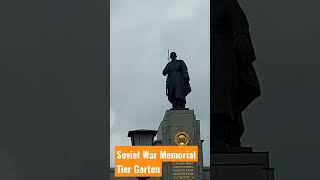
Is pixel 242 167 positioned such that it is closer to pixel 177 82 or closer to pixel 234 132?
pixel 234 132

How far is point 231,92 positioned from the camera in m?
6.14

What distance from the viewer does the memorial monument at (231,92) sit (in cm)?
581

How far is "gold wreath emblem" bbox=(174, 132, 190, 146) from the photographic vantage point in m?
19.8

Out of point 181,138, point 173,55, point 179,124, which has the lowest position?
point 181,138

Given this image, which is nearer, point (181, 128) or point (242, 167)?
point (242, 167)

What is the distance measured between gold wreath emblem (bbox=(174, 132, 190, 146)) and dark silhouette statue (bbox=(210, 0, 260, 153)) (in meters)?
13.6

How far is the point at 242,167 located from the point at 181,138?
14075 mm

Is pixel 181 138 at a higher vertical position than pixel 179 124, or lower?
lower

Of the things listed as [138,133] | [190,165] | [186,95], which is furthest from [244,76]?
[186,95]

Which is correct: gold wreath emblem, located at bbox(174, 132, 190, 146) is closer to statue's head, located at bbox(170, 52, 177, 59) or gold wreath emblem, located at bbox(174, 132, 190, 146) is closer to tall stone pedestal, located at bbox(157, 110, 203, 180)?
tall stone pedestal, located at bbox(157, 110, 203, 180)

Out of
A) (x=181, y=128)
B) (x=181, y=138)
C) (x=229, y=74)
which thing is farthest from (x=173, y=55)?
(x=229, y=74)

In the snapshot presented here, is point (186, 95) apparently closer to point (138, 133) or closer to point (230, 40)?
point (138, 133)

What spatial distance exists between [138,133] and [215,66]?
6.50 feet

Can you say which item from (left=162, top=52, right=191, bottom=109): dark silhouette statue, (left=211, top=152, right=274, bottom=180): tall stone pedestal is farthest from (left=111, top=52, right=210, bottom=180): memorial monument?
(left=211, top=152, right=274, bottom=180): tall stone pedestal
